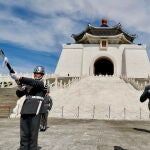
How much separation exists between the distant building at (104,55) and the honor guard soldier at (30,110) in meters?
49.6

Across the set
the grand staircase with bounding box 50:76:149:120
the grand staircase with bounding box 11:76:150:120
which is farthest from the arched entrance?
the grand staircase with bounding box 50:76:149:120

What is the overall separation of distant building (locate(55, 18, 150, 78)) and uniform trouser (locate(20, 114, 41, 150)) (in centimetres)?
4982

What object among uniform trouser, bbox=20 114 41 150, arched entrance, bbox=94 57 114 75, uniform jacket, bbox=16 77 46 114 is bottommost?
uniform trouser, bbox=20 114 41 150

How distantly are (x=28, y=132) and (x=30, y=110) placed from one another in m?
0.41

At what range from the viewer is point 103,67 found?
63.5 metres

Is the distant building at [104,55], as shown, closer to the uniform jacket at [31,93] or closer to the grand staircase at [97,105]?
the grand staircase at [97,105]

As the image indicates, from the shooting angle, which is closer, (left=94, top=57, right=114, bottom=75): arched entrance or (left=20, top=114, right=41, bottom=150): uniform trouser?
(left=20, top=114, right=41, bottom=150): uniform trouser

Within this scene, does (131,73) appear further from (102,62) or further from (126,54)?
(102,62)

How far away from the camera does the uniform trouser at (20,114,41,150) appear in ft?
17.6

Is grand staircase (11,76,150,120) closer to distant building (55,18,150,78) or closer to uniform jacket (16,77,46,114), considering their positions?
uniform jacket (16,77,46,114)

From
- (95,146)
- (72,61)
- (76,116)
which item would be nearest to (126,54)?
(72,61)

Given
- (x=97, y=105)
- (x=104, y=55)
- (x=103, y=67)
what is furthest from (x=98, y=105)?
(x=103, y=67)

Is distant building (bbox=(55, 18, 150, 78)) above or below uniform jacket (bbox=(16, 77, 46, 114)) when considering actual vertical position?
above

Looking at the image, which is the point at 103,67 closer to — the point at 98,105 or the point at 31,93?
the point at 98,105
